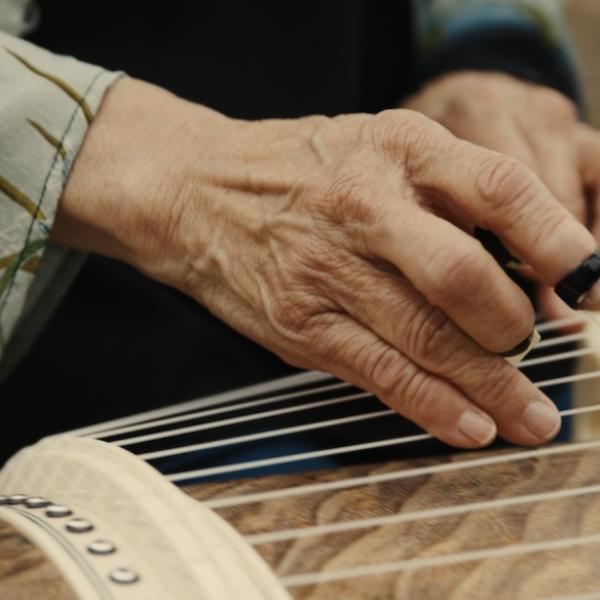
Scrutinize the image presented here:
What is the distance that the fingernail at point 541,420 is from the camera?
0.69 m

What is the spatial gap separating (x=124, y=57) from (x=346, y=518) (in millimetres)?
712

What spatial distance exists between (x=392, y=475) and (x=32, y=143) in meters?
0.39

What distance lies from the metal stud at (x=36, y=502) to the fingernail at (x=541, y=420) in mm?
329

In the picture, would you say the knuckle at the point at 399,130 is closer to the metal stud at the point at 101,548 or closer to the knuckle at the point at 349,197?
the knuckle at the point at 349,197

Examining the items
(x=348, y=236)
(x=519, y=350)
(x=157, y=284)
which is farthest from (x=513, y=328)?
(x=157, y=284)

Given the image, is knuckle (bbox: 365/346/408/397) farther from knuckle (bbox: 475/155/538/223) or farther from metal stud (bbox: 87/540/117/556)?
metal stud (bbox: 87/540/117/556)

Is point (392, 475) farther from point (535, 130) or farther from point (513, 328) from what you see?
point (535, 130)

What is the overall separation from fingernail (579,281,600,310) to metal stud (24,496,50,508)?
0.38 metres

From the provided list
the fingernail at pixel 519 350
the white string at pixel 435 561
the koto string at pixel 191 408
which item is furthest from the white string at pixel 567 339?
the white string at pixel 435 561

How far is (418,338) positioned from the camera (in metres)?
0.69

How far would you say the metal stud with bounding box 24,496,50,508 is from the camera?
587 millimetres

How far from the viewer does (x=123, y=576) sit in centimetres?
50

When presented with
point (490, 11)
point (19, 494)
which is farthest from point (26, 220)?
point (490, 11)

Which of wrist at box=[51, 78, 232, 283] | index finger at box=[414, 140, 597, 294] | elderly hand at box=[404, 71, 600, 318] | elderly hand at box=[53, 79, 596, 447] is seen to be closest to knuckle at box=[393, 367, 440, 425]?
elderly hand at box=[53, 79, 596, 447]
